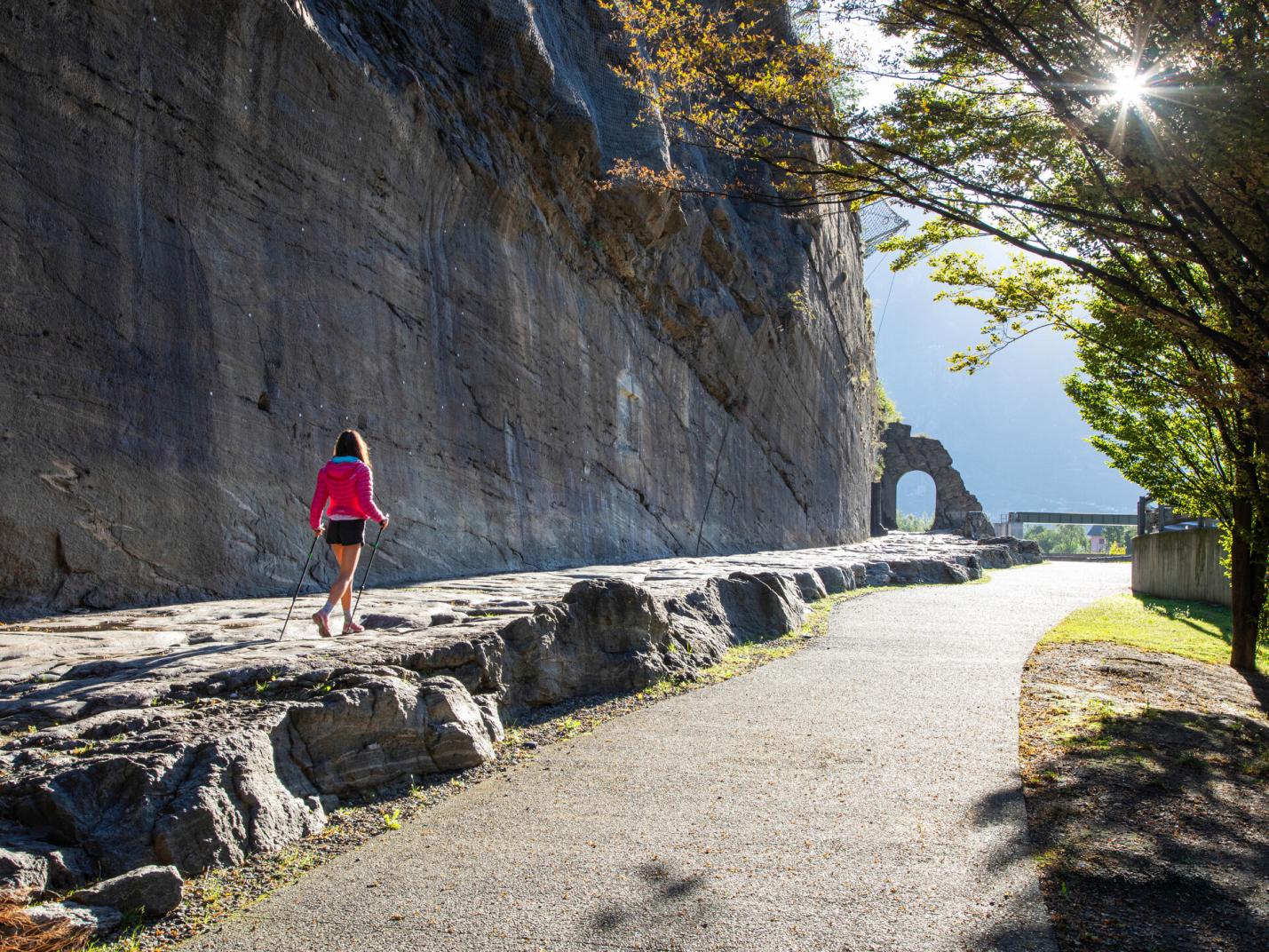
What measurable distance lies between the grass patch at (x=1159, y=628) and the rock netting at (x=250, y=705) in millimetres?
6209

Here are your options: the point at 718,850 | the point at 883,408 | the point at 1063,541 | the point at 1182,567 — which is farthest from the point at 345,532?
the point at 1063,541

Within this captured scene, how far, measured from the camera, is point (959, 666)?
8789 mm

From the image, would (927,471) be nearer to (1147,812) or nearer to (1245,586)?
(1245,586)

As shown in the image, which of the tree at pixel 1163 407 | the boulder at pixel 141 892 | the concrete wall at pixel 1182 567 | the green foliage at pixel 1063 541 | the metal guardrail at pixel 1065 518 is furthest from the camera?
the green foliage at pixel 1063 541

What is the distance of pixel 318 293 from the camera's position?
32.9 feet

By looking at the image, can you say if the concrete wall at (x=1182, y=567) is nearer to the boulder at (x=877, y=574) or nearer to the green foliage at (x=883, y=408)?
the boulder at (x=877, y=574)

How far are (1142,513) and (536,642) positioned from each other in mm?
30814

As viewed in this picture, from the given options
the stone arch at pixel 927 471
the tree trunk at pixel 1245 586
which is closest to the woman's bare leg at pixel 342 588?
the tree trunk at pixel 1245 586

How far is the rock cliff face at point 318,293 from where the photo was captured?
732 centimetres

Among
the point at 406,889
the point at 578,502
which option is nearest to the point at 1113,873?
the point at 406,889

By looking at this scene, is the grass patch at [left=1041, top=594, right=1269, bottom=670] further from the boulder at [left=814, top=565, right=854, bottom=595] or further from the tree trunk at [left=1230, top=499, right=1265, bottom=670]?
the boulder at [left=814, top=565, right=854, bottom=595]

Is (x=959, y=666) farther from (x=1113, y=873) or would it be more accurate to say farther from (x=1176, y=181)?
(x=1113, y=873)

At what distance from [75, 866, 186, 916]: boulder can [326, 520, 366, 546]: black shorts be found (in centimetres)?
360

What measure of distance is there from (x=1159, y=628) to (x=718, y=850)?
38.2 ft
